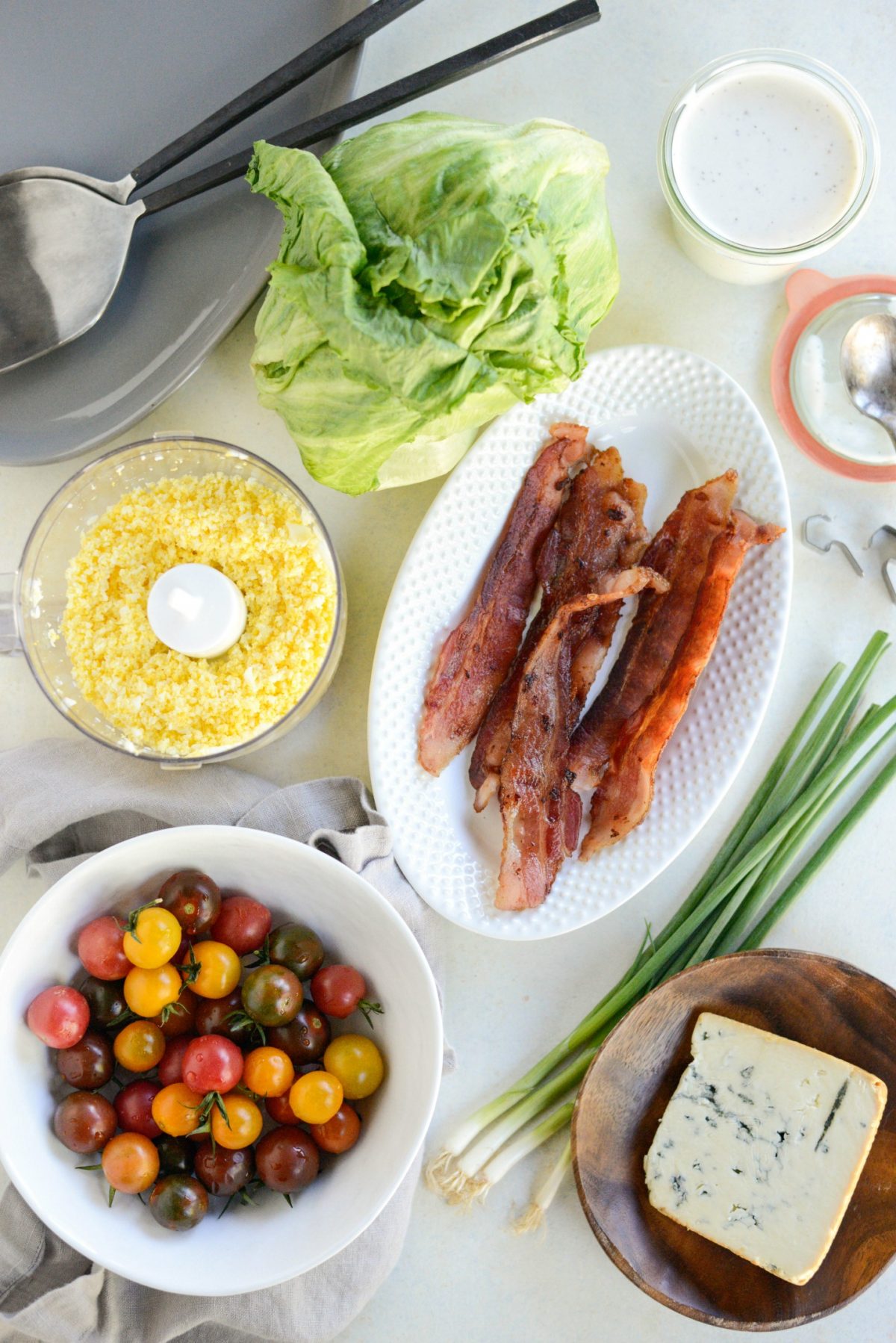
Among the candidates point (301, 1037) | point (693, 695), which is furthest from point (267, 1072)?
point (693, 695)

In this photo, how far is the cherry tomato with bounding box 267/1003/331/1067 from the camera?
140 centimetres

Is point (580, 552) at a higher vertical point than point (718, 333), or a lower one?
lower

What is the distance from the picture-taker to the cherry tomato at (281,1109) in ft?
4.62

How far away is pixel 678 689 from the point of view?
4.99 feet

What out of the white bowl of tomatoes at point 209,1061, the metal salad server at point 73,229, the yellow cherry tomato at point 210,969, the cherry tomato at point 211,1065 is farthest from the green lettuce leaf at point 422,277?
the cherry tomato at point 211,1065

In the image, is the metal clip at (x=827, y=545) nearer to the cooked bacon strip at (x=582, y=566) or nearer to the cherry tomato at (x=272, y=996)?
the cooked bacon strip at (x=582, y=566)

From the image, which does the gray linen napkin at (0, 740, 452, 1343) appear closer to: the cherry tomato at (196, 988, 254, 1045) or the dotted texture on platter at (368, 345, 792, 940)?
the dotted texture on platter at (368, 345, 792, 940)

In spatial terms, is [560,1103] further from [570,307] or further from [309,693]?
[570,307]

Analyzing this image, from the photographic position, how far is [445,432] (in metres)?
1.42

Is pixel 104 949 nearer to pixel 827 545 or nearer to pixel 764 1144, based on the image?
pixel 764 1144

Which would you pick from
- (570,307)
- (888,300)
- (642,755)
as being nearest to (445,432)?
(570,307)

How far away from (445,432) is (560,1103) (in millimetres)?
1049

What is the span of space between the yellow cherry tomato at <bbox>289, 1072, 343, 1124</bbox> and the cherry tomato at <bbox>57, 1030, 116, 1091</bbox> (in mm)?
257

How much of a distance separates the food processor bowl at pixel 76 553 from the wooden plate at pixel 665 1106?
2.28 feet
